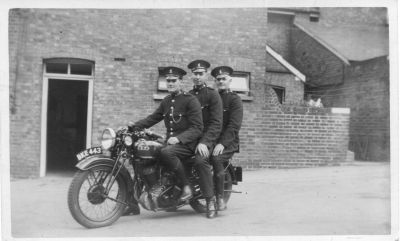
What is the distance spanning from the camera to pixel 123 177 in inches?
184

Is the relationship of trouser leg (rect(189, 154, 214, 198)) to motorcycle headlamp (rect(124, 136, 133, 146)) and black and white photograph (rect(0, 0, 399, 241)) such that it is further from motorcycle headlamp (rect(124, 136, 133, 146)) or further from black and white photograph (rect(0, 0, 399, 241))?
motorcycle headlamp (rect(124, 136, 133, 146))

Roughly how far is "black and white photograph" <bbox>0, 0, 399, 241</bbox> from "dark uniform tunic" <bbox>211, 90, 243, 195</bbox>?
0.05 ft

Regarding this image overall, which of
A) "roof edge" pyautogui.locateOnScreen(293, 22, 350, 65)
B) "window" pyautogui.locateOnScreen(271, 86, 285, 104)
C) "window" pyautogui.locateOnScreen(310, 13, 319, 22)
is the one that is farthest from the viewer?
"window" pyautogui.locateOnScreen(310, 13, 319, 22)

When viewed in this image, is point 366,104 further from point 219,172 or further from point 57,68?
point 57,68

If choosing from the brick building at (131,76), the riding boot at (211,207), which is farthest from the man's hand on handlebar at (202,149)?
the brick building at (131,76)

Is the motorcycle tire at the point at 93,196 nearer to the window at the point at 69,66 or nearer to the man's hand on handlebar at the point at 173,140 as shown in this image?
the man's hand on handlebar at the point at 173,140

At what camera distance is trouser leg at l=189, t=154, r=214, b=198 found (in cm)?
497

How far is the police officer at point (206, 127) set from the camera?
16.4ft

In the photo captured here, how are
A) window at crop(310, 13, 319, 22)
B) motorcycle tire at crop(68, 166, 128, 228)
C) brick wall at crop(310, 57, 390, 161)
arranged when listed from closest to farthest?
motorcycle tire at crop(68, 166, 128, 228) → brick wall at crop(310, 57, 390, 161) → window at crop(310, 13, 319, 22)

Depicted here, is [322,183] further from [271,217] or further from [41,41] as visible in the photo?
[41,41]

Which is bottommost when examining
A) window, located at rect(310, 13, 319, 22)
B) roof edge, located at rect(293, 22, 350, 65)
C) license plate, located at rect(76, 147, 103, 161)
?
license plate, located at rect(76, 147, 103, 161)

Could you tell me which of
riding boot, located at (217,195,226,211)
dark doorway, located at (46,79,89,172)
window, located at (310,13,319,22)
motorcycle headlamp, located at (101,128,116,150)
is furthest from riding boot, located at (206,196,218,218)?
window, located at (310,13,319,22)

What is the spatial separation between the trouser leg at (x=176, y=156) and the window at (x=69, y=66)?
4.36 meters

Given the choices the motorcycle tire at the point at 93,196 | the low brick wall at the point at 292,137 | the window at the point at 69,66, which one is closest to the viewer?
the motorcycle tire at the point at 93,196
